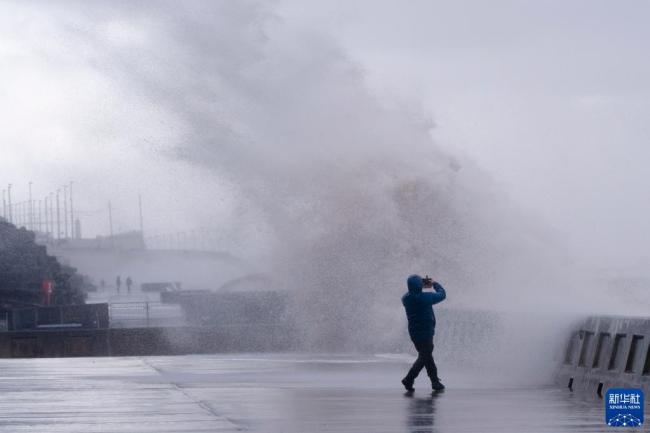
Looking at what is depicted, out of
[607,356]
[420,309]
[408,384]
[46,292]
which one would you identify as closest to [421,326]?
[420,309]

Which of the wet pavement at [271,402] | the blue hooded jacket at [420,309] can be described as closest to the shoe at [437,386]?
the wet pavement at [271,402]

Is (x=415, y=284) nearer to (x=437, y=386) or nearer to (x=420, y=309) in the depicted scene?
(x=420, y=309)

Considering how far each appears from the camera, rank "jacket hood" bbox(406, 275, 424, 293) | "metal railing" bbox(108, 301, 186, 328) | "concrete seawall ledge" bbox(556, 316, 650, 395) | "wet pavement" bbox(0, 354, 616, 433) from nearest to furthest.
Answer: "wet pavement" bbox(0, 354, 616, 433)
"concrete seawall ledge" bbox(556, 316, 650, 395)
"jacket hood" bbox(406, 275, 424, 293)
"metal railing" bbox(108, 301, 186, 328)

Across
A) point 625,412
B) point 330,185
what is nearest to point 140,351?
point 330,185

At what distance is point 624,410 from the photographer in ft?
43.3

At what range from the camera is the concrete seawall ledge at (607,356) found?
15659 mm

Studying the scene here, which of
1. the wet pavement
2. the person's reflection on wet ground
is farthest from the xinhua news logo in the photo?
the person's reflection on wet ground

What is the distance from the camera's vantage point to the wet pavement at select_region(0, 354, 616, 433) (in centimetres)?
1314

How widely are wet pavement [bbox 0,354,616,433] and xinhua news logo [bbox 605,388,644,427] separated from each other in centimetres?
18

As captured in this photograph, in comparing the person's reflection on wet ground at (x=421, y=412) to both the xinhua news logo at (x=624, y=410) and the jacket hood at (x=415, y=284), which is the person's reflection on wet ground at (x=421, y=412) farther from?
the xinhua news logo at (x=624, y=410)

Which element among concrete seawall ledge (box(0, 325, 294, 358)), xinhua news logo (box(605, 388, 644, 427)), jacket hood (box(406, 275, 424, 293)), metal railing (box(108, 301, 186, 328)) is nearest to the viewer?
xinhua news logo (box(605, 388, 644, 427))

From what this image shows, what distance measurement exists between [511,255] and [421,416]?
1892 cm

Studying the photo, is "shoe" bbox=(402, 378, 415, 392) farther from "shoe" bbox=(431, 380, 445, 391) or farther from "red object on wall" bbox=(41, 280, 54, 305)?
"red object on wall" bbox=(41, 280, 54, 305)

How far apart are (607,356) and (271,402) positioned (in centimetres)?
409
